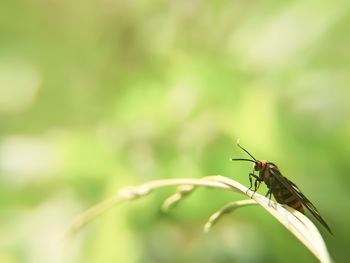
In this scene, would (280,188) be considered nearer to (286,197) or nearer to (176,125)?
(286,197)

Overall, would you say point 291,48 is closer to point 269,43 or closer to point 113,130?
point 269,43

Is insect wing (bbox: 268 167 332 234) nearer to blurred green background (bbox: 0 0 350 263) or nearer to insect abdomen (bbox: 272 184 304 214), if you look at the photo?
insect abdomen (bbox: 272 184 304 214)

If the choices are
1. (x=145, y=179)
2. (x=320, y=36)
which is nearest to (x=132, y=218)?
(x=145, y=179)

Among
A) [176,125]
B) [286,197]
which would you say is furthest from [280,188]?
[176,125]

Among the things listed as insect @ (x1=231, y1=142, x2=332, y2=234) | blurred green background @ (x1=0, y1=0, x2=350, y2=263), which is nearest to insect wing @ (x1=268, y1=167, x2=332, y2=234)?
insect @ (x1=231, y1=142, x2=332, y2=234)

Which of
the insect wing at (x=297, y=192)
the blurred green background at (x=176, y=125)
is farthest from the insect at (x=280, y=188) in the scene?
the blurred green background at (x=176, y=125)
